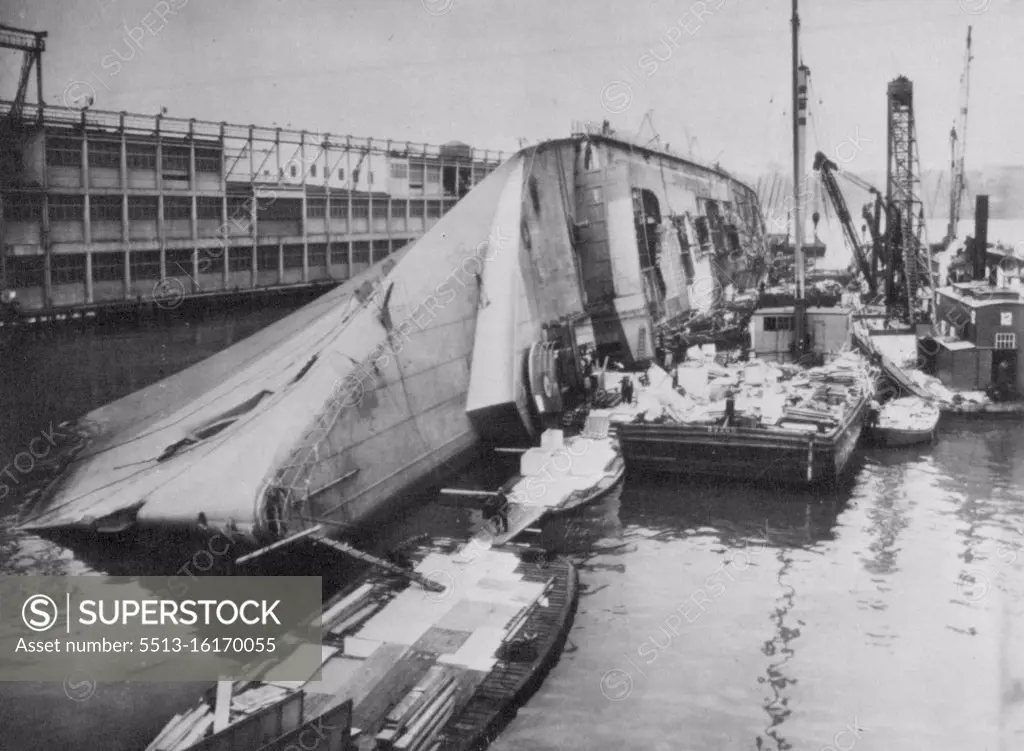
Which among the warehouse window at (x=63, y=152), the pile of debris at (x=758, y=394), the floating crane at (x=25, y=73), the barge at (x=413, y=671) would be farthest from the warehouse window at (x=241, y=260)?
the barge at (x=413, y=671)

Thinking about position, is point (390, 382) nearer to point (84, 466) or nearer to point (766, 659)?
point (84, 466)

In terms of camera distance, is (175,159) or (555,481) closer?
(555,481)

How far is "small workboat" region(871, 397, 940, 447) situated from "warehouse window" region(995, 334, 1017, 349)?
3941 millimetres

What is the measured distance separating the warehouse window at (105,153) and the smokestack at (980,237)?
3653cm

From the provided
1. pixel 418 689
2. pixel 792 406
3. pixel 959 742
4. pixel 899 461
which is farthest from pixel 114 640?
pixel 899 461

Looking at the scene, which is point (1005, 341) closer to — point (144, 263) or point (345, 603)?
point (345, 603)

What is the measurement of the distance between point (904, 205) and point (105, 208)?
1442 inches

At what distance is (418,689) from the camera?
10.9 meters

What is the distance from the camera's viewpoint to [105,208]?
112 feet

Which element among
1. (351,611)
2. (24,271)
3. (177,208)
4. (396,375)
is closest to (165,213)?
(177,208)

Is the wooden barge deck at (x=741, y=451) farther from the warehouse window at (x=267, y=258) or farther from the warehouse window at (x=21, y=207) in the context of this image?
the warehouse window at (x=267, y=258)

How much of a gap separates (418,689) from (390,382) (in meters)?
9.50

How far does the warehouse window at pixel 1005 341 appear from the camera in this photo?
2684 centimetres

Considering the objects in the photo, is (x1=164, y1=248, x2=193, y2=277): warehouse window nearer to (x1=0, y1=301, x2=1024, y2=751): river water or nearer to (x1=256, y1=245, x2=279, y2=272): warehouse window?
(x1=256, y1=245, x2=279, y2=272): warehouse window
